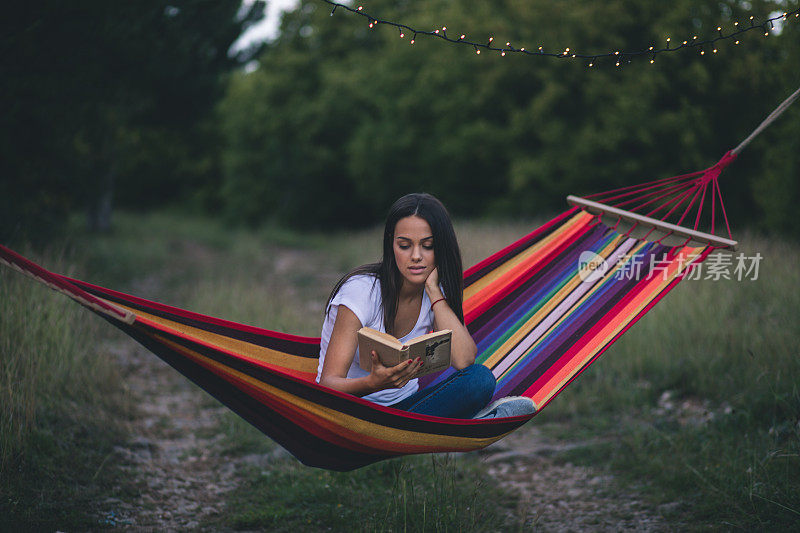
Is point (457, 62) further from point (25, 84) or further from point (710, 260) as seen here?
point (25, 84)

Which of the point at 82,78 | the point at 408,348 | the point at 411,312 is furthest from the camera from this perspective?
the point at 82,78

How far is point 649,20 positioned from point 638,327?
8.27m

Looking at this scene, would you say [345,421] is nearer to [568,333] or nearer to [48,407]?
[568,333]

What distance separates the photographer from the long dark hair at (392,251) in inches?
73.8

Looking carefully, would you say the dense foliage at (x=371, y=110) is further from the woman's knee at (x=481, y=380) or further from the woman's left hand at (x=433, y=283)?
the woman's knee at (x=481, y=380)

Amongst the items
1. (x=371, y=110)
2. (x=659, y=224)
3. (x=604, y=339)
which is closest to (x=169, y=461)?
(x=604, y=339)

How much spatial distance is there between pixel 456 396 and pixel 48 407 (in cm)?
174

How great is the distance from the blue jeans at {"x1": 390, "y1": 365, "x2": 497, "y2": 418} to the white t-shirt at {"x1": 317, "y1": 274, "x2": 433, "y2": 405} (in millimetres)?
54

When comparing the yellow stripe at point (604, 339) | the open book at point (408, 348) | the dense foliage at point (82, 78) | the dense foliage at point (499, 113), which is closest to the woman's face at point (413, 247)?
the open book at point (408, 348)

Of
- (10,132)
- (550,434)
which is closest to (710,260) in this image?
(550,434)

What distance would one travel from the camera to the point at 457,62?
13.2 metres

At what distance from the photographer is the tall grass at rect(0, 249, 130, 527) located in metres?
2.12

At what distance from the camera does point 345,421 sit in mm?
1751

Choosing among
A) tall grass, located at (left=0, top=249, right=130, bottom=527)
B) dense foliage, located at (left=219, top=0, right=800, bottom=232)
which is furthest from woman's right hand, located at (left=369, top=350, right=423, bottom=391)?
dense foliage, located at (left=219, top=0, right=800, bottom=232)
